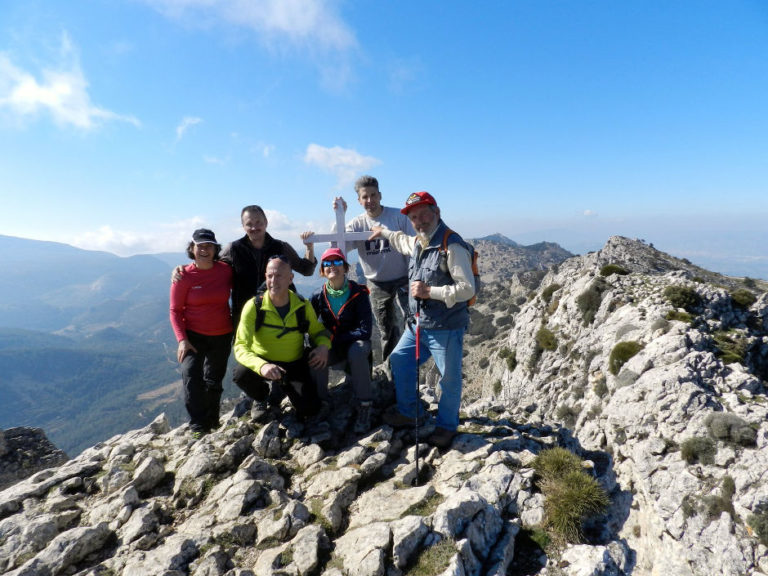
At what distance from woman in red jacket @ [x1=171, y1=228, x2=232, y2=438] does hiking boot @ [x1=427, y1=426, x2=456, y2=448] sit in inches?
228

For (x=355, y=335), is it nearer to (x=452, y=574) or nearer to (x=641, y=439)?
(x=452, y=574)

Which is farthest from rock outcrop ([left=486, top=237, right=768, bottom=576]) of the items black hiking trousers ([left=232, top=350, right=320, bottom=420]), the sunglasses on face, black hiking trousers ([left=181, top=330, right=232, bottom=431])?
black hiking trousers ([left=181, top=330, right=232, bottom=431])

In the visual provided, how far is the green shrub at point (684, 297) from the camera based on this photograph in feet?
61.0

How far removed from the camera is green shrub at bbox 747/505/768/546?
7.91m

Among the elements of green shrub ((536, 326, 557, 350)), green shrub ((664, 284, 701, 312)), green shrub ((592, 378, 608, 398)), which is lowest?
green shrub ((536, 326, 557, 350))

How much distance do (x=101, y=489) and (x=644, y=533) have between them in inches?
503

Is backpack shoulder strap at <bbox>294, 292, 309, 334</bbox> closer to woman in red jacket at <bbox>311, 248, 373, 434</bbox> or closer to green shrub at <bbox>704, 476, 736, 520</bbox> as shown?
woman in red jacket at <bbox>311, 248, 373, 434</bbox>

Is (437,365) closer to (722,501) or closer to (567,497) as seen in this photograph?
(567,497)

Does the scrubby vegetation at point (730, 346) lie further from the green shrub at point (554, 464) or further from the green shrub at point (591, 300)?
the green shrub at point (554, 464)

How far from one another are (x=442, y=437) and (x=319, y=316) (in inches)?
166

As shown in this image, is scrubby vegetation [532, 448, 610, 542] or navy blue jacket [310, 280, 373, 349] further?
navy blue jacket [310, 280, 373, 349]

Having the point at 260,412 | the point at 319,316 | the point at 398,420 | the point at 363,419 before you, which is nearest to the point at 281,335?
the point at 319,316

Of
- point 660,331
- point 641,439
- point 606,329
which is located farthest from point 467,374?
point 641,439

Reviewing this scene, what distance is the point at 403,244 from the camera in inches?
324
